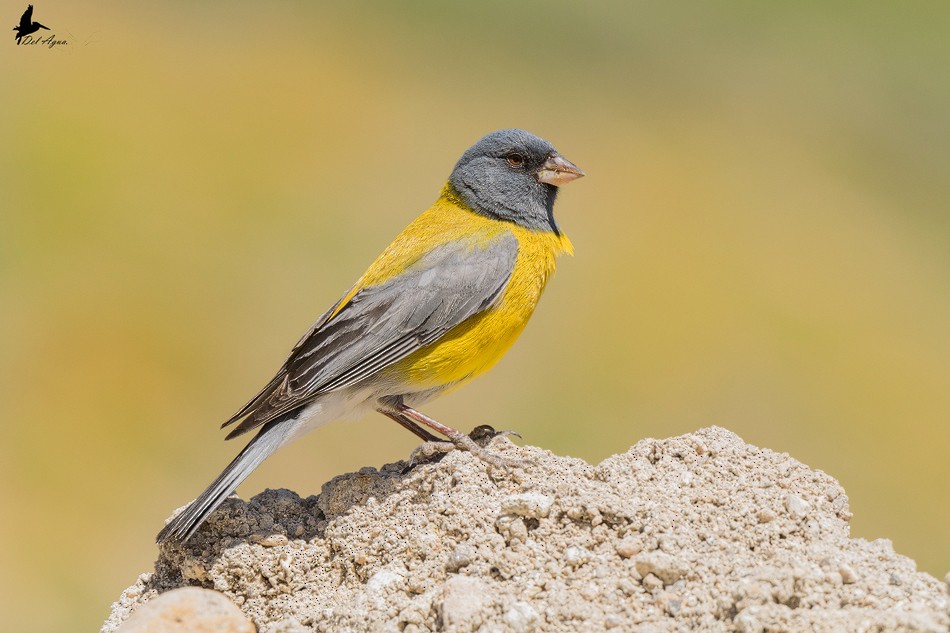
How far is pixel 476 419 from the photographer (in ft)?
37.6

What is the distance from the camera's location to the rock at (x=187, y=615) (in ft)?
13.2

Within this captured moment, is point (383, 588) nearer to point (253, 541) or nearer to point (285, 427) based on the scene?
point (253, 541)

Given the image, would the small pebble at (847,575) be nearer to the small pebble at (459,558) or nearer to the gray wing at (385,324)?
the small pebble at (459,558)

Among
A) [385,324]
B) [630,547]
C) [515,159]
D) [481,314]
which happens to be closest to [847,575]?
[630,547]

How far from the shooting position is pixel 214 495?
187 inches

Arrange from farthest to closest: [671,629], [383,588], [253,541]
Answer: [253,541]
[383,588]
[671,629]

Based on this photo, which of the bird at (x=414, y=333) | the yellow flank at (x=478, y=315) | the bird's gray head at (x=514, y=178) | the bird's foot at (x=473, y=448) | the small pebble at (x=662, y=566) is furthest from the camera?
the bird's gray head at (x=514, y=178)

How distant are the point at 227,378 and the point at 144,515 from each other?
6.21 ft

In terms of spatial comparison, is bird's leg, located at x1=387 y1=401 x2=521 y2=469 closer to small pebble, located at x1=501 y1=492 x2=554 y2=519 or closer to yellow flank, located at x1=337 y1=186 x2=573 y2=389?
yellow flank, located at x1=337 y1=186 x2=573 y2=389

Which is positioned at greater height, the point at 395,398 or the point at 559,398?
the point at 559,398

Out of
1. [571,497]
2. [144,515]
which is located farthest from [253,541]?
[144,515]

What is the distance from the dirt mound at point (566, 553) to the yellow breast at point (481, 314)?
544mm

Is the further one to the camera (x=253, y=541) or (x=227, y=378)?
(x=227, y=378)

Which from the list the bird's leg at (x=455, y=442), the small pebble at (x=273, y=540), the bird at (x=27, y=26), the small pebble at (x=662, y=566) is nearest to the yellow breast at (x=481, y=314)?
the bird's leg at (x=455, y=442)
